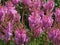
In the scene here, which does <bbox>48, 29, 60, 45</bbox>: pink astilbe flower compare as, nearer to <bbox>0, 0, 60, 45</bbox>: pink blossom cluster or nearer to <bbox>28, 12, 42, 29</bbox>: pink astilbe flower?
<bbox>0, 0, 60, 45</bbox>: pink blossom cluster

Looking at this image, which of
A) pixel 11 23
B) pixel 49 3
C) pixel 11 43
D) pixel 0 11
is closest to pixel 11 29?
pixel 11 23

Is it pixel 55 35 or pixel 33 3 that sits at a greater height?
pixel 33 3

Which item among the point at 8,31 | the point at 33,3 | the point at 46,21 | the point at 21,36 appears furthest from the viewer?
the point at 33,3

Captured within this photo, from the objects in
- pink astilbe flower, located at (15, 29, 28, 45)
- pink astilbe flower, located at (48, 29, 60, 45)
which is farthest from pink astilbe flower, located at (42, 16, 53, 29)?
pink astilbe flower, located at (15, 29, 28, 45)

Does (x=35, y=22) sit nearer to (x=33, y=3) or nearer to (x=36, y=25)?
(x=36, y=25)

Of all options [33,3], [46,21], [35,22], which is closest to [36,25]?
[35,22]

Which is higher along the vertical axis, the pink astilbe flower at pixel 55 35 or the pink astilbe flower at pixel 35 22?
the pink astilbe flower at pixel 35 22

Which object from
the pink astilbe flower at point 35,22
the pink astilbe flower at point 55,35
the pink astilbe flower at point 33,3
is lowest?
the pink astilbe flower at point 55,35

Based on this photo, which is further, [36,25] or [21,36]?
[36,25]

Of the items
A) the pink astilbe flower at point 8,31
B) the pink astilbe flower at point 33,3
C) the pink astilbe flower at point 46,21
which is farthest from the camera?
the pink astilbe flower at point 33,3

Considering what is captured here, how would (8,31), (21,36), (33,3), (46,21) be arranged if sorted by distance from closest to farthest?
(21,36) → (8,31) → (46,21) → (33,3)

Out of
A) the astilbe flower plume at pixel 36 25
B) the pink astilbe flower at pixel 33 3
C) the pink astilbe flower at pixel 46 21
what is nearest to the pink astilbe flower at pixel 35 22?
the astilbe flower plume at pixel 36 25

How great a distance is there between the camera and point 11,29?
7.88 ft

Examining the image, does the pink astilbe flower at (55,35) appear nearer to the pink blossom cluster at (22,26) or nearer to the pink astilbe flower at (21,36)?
the pink blossom cluster at (22,26)
